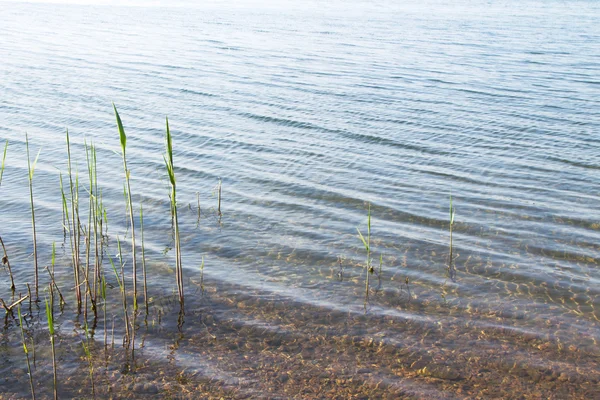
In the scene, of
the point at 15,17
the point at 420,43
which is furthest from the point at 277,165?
the point at 15,17

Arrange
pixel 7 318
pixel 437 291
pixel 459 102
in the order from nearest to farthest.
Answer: pixel 7 318, pixel 437 291, pixel 459 102

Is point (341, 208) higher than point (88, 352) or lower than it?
higher

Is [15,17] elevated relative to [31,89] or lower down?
elevated

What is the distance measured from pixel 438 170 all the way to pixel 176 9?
130 feet

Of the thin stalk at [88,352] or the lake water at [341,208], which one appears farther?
the lake water at [341,208]

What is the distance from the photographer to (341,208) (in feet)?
33.1

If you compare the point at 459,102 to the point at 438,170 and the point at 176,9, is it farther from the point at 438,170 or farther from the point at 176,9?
the point at 176,9

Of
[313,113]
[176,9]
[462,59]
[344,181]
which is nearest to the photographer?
[344,181]

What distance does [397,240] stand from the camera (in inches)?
348

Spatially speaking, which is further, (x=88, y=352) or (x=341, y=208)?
(x=341, y=208)

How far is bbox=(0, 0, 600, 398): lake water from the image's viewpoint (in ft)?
20.1

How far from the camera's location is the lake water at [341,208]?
6.12 metres

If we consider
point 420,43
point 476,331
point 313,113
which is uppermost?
point 420,43

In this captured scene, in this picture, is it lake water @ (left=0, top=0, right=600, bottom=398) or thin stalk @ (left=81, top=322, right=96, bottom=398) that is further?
lake water @ (left=0, top=0, right=600, bottom=398)
